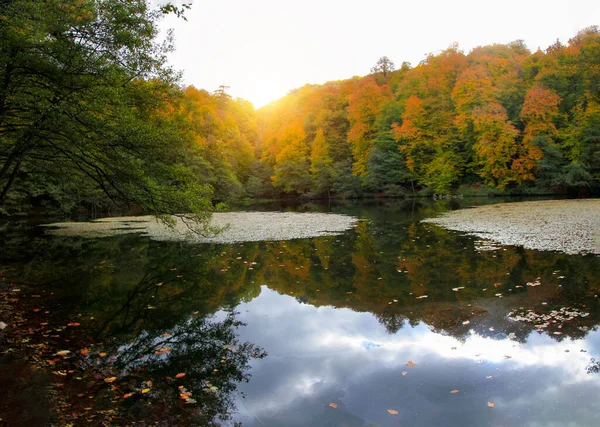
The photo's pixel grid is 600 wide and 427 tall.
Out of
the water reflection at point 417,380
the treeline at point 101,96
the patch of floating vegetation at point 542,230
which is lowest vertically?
the water reflection at point 417,380

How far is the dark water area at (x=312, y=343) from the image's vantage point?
13.5 ft

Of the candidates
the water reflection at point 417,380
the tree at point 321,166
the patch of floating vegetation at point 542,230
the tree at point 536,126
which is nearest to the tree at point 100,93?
the water reflection at point 417,380

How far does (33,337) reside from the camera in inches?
234

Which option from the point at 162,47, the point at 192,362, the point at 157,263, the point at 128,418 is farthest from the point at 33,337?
the point at 162,47

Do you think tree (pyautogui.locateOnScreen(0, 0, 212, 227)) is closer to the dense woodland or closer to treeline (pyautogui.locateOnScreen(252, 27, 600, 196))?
the dense woodland

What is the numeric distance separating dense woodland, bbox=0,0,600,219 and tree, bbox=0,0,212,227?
→ 1.4 inches

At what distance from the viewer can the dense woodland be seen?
23.9 ft

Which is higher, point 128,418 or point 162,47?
point 162,47

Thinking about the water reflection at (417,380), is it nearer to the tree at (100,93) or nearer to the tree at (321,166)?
the tree at (100,93)

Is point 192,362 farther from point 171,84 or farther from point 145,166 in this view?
point 171,84

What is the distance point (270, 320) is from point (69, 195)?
3043cm

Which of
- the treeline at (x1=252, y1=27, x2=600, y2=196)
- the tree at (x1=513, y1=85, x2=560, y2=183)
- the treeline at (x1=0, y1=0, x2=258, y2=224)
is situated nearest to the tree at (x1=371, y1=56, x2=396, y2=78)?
the treeline at (x1=252, y1=27, x2=600, y2=196)

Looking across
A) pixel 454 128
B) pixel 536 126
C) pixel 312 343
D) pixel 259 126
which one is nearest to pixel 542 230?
pixel 312 343

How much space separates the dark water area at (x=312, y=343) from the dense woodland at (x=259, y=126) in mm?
2891
